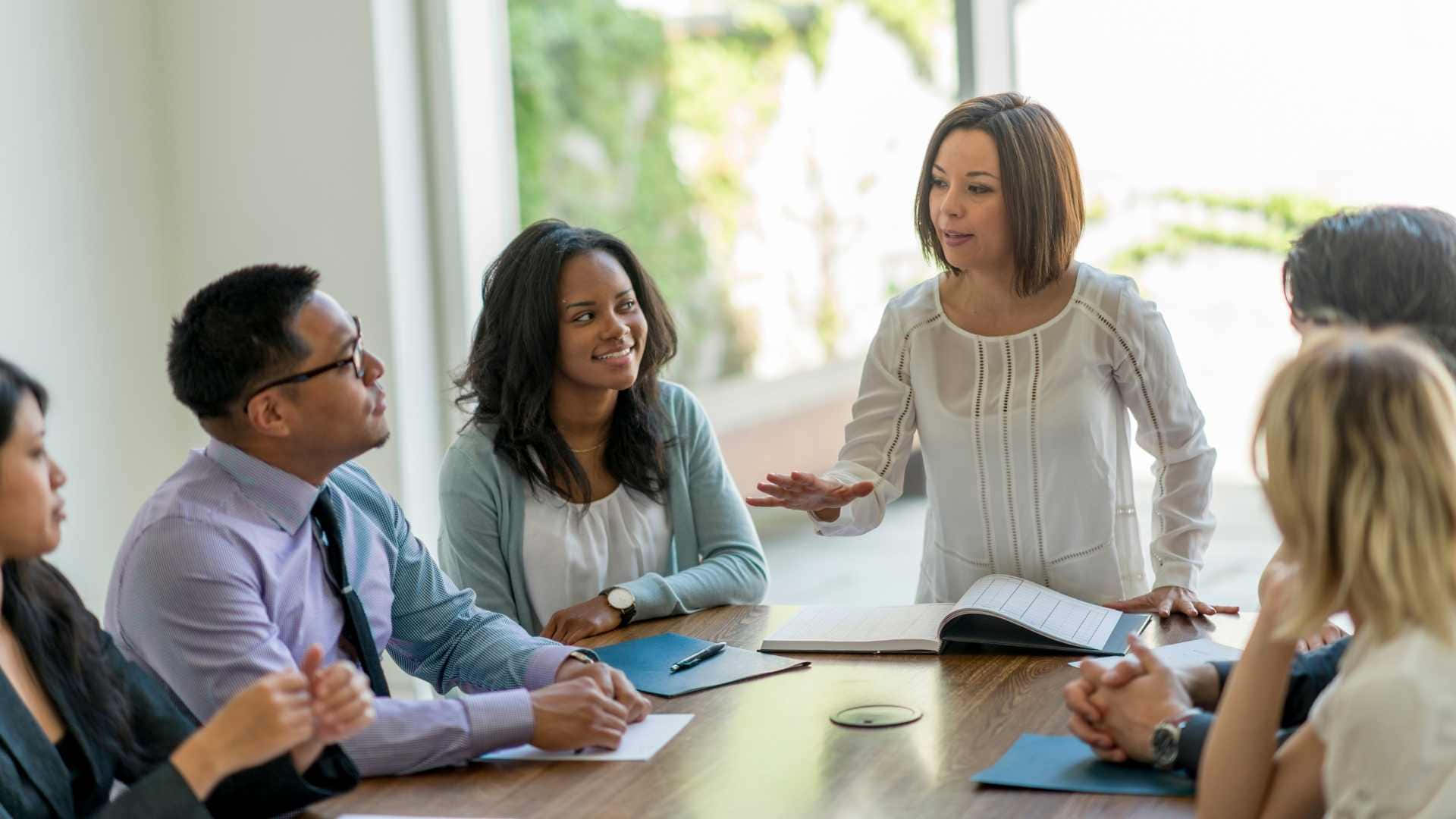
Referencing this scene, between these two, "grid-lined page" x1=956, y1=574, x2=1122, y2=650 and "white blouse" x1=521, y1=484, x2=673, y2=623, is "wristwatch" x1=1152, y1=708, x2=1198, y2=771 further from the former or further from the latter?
"white blouse" x1=521, y1=484, x2=673, y2=623

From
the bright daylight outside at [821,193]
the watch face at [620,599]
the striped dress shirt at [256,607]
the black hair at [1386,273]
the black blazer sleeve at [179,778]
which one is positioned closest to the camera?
the black blazer sleeve at [179,778]

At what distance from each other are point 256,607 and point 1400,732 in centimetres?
131

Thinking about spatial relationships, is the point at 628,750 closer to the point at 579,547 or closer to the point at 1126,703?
the point at 1126,703

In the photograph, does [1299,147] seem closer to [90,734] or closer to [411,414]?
Result: [411,414]

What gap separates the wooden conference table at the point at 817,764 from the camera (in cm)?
168

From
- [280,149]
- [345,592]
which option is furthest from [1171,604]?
[280,149]

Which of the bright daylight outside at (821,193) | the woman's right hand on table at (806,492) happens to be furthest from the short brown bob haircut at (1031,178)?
the bright daylight outside at (821,193)

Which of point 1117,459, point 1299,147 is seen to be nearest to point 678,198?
point 1299,147

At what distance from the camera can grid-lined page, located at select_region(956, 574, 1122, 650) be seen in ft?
7.25

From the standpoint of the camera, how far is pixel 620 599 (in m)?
2.55

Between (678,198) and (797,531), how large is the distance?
2394 millimetres

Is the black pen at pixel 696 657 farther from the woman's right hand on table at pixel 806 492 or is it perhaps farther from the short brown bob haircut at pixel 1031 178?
the short brown bob haircut at pixel 1031 178

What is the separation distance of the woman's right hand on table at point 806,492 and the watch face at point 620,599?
269 millimetres

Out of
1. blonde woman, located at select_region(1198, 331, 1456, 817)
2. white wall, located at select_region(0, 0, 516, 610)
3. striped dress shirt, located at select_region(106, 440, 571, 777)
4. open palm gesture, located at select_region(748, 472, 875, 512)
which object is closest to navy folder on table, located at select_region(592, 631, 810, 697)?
striped dress shirt, located at select_region(106, 440, 571, 777)
